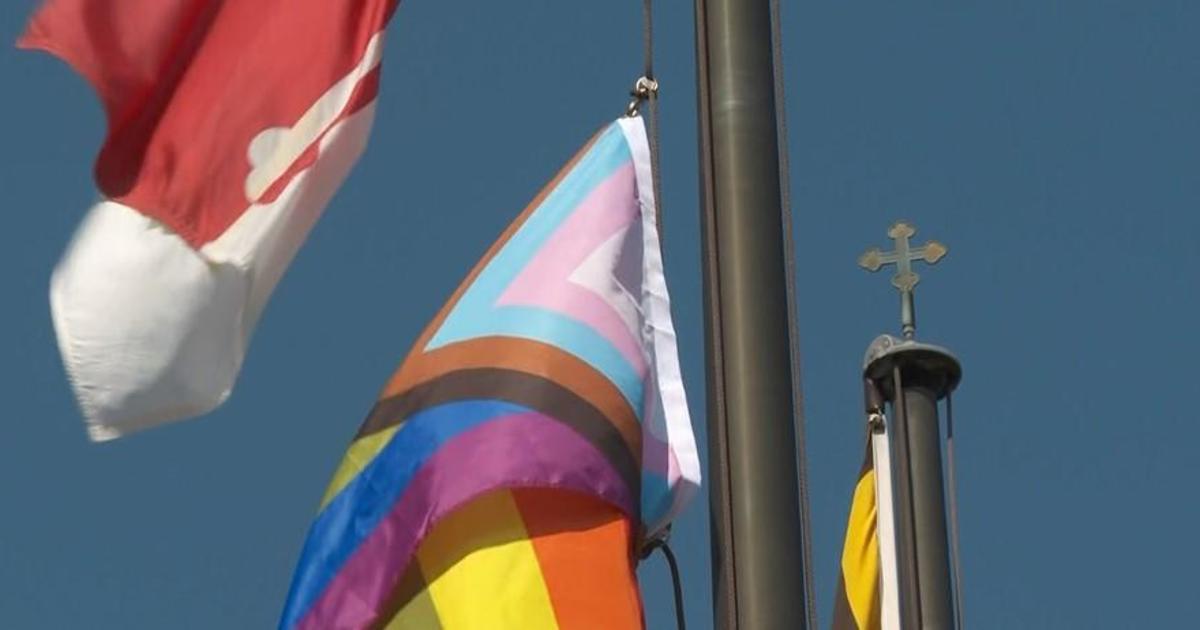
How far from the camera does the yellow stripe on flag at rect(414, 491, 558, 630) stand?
9953 mm

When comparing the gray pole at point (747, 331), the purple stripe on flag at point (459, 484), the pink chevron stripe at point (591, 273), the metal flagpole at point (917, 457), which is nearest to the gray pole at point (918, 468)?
the metal flagpole at point (917, 457)

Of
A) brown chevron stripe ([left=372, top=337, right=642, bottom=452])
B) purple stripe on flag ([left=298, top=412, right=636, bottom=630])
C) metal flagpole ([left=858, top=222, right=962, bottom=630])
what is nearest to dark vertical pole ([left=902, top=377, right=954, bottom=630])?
metal flagpole ([left=858, top=222, right=962, bottom=630])

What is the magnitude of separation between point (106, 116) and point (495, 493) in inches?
→ 63.3

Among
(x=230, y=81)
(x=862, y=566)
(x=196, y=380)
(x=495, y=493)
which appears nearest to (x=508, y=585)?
(x=495, y=493)

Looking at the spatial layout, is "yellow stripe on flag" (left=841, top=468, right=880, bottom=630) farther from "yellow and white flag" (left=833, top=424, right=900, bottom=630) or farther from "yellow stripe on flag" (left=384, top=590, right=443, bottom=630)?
"yellow stripe on flag" (left=384, top=590, right=443, bottom=630)

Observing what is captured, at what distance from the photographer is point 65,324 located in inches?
395

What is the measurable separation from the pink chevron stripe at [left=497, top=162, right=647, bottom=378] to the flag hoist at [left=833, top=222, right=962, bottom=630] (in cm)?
381

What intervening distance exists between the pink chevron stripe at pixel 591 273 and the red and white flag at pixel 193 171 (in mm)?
650

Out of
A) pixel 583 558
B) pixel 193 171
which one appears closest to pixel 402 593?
pixel 583 558

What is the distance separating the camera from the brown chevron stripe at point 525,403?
32.8 ft

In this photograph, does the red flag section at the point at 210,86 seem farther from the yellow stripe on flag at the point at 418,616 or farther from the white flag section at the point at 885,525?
the white flag section at the point at 885,525

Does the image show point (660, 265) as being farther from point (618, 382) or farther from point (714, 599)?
point (714, 599)

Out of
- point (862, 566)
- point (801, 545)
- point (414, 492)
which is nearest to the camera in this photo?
point (801, 545)

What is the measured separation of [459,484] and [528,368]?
419 mm
